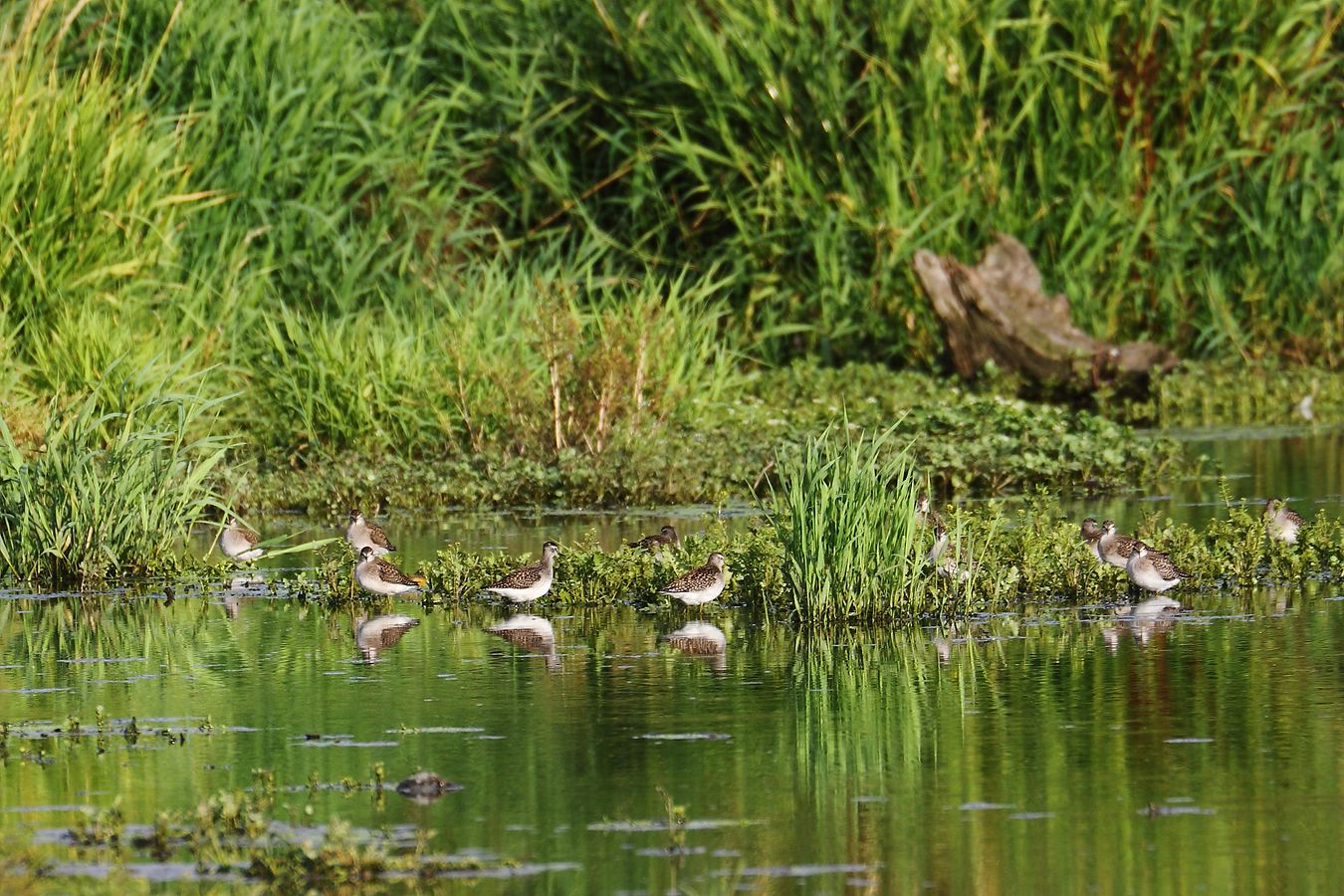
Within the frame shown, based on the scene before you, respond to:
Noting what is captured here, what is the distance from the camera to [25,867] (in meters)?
7.42

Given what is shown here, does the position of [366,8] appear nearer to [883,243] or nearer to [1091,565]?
[883,243]

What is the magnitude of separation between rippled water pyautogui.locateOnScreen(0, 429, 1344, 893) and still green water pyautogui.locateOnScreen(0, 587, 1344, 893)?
2 centimetres

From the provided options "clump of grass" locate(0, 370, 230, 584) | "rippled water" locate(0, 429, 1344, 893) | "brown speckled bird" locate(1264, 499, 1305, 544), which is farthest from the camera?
"clump of grass" locate(0, 370, 230, 584)

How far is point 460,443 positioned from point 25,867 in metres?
12.3

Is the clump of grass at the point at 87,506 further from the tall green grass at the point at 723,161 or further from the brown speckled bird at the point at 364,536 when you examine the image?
the tall green grass at the point at 723,161

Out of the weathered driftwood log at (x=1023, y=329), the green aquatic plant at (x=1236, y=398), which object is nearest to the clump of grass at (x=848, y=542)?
the green aquatic plant at (x=1236, y=398)

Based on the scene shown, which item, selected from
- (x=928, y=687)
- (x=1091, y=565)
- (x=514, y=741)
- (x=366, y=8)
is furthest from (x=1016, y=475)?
(x=366, y=8)

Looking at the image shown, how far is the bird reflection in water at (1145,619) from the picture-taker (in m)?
11.6

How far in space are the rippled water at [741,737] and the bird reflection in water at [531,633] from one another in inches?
1.3

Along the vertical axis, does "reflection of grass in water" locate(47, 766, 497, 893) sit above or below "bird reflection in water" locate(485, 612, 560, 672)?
below

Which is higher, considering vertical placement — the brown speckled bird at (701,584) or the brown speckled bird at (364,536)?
the brown speckled bird at (364,536)

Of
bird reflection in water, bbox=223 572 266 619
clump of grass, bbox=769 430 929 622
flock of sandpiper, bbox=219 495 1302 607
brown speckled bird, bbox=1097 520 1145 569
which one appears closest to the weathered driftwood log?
flock of sandpiper, bbox=219 495 1302 607

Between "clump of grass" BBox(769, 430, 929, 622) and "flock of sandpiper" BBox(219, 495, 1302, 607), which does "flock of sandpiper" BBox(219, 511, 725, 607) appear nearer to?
"flock of sandpiper" BBox(219, 495, 1302, 607)

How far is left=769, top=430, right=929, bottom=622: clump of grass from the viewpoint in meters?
11.9
